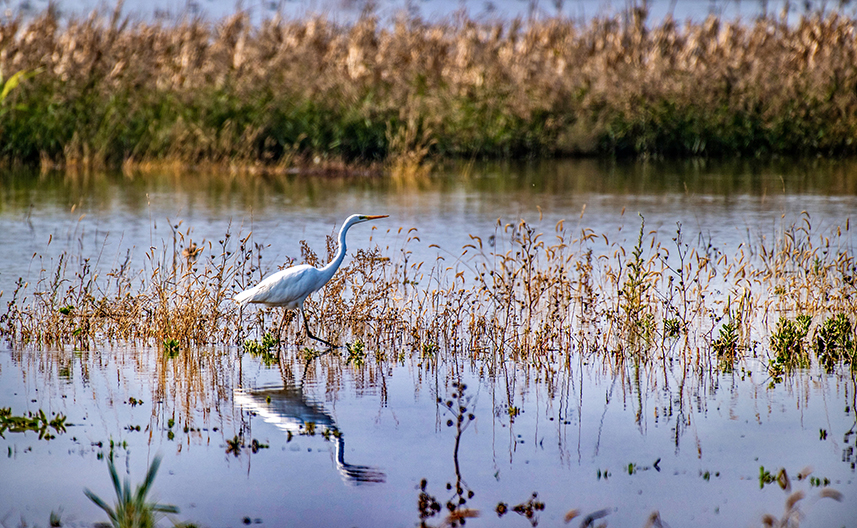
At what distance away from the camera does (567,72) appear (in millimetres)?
24859

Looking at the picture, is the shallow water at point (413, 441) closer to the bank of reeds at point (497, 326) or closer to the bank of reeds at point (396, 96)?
the bank of reeds at point (497, 326)

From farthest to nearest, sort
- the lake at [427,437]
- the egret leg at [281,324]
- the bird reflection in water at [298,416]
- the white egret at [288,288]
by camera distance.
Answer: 1. the egret leg at [281,324]
2. the white egret at [288,288]
3. the bird reflection in water at [298,416]
4. the lake at [427,437]

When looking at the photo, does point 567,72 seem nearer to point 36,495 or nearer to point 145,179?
point 145,179

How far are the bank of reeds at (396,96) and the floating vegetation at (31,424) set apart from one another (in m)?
14.9

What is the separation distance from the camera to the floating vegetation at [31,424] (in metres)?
5.50

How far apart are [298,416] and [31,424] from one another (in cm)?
135

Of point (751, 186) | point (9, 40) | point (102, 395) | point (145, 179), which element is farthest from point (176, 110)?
point (102, 395)

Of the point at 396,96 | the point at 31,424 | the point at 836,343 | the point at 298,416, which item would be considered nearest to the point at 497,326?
the point at 298,416

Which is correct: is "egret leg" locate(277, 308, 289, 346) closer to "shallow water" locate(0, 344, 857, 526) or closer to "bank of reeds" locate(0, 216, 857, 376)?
"bank of reeds" locate(0, 216, 857, 376)

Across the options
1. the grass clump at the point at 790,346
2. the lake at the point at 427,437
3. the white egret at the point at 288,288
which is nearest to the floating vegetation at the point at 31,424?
the lake at the point at 427,437

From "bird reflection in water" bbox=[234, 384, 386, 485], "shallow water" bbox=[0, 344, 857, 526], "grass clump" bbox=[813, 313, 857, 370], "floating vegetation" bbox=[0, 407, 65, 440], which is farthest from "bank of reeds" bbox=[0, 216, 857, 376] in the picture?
"floating vegetation" bbox=[0, 407, 65, 440]

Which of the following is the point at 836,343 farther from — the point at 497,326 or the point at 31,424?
the point at 31,424

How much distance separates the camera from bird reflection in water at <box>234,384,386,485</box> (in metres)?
4.99

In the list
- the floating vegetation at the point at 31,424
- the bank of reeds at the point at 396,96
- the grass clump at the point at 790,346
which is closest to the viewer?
the floating vegetation at the point at 31,424
